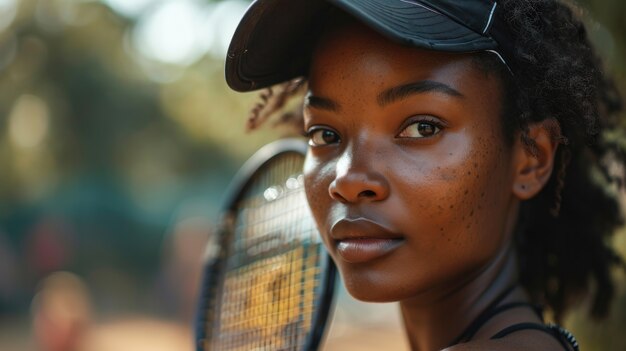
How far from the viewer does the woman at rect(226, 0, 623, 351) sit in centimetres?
183

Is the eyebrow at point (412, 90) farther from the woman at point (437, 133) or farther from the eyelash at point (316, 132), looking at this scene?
the eyelash at point (316, 132)

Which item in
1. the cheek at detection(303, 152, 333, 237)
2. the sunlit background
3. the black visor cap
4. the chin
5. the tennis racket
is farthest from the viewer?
the sunlit background

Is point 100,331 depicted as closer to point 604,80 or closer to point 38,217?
point 38,217

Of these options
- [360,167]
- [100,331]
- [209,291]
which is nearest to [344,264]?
[360,167]

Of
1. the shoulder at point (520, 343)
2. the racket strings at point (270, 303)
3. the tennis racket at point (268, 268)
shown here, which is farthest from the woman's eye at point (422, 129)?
the racket strings at point (270, 303)

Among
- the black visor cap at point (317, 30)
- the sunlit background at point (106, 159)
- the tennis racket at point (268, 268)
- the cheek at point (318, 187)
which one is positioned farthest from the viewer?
the sunlit background at point (106, 159)

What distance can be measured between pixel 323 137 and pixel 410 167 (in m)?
0.31

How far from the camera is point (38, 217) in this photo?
16.3 m

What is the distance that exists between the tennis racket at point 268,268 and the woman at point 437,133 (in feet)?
1.21

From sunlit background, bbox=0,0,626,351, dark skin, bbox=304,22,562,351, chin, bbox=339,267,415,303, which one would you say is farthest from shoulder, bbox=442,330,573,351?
sunlit background, bbox=0,0,626,351

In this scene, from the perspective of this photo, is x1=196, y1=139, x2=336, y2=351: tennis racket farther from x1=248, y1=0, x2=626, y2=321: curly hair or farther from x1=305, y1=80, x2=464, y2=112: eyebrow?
x1=305, y1=80, x2=464, y2=112: eyebrow

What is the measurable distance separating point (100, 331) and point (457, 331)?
12716 mm

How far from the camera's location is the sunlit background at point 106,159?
14.8 m

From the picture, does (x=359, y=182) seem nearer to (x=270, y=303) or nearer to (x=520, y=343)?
(x=520, y=343)
